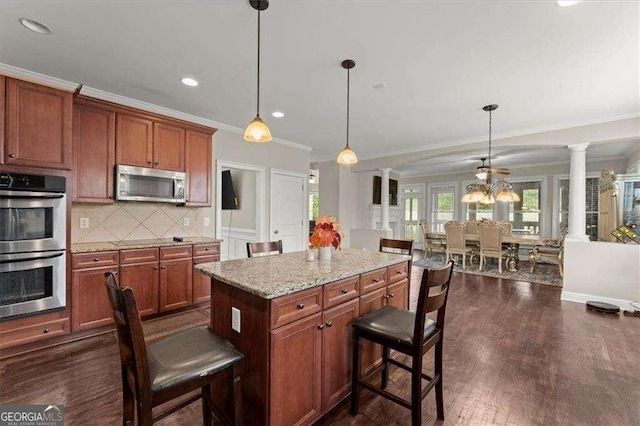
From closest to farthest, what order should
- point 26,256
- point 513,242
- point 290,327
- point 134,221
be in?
1. point 290,327
2. point 26,256
3. point 134,221
4. point 513,242

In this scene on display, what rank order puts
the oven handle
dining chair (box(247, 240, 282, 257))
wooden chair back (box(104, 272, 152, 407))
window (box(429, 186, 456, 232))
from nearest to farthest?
1. wooden chair back (box(104, 272, 152, 407))
2. the oven handle
3. dining chair (box(247, 240, 282, 257))
4. window (box(429, 186, 456, 232))

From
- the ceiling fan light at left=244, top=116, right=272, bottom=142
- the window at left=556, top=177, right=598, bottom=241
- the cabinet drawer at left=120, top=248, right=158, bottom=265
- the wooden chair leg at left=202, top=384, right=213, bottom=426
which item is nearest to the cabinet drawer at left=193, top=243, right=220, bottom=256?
the cabinet drawer at left=120, top=248, right=158, bottom=265

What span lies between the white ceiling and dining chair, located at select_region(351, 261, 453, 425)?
1751 millimetres

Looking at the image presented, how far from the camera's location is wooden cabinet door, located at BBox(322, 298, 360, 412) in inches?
70.9

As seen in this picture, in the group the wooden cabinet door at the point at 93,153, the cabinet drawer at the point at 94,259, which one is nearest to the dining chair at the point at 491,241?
the cabinet drawer at the point at 94,259

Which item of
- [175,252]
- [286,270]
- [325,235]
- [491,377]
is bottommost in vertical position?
[491,377]

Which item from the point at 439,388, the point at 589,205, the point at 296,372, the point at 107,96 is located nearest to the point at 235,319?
the point at 296,372

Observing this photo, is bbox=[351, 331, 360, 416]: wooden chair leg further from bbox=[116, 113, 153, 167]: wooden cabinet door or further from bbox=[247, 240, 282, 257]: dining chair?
bbox=[116, 113, 153, 167]: wooden cabinet door

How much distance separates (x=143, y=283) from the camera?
318 centimetres

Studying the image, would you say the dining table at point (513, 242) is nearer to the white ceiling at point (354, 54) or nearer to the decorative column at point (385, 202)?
the decorative column at point (385, 202)

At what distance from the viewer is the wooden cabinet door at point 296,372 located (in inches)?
59.6

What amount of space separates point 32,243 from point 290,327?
2506 mm

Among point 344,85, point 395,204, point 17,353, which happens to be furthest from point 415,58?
point 395,204

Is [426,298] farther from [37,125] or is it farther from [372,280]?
[37,125]
